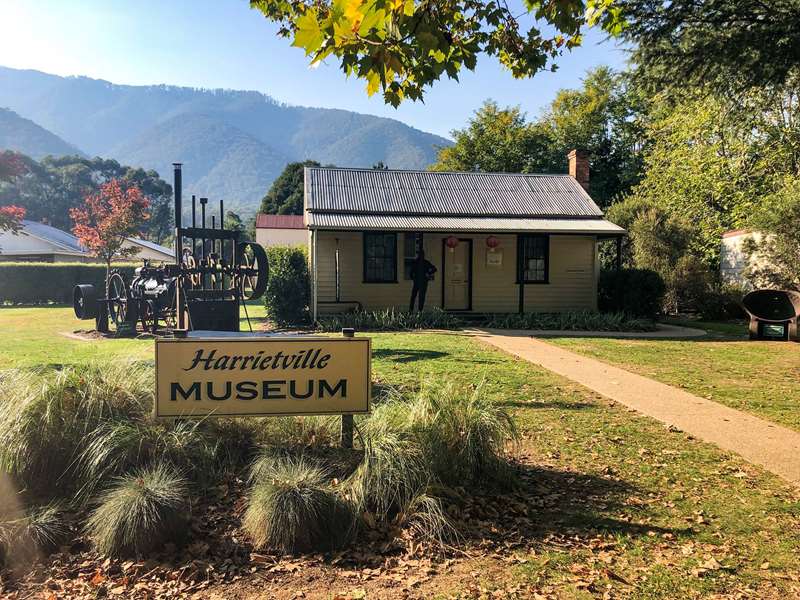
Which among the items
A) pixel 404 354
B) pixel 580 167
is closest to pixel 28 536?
pixel 404 354

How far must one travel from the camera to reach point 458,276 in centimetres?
1781

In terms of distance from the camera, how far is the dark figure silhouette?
54.5ft

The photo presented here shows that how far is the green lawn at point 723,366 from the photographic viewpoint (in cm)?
737

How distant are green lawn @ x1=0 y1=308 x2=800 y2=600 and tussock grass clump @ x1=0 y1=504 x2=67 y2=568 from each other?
139 cm

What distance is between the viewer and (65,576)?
11.0 feet

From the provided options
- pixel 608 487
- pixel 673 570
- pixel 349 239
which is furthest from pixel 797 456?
pixel 349 239

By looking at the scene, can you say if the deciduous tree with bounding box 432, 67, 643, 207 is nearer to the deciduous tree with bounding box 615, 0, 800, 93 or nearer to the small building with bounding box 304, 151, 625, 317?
the small building with bounding box 304, 151, 625, 317

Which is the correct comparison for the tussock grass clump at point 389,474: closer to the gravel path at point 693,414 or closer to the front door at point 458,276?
the gravel path at point 693,414

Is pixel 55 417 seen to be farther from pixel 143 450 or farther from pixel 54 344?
pixel 54 344

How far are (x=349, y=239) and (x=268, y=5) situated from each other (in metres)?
11.3

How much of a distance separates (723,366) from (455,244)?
872 centimetres

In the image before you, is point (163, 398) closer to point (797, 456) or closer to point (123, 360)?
point (123, 360)

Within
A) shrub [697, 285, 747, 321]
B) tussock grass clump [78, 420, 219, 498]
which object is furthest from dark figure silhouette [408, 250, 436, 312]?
tussock grass clump [78, 420, 219, 498]

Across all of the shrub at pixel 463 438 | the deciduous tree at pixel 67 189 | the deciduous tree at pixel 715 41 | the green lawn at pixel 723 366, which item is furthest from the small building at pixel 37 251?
the deciduous tree at pixel 67 189
